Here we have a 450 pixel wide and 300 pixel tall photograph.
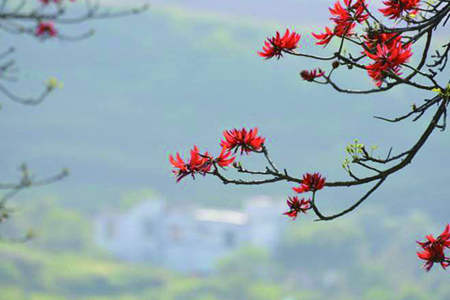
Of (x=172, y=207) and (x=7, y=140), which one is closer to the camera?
(x=172, y=207)

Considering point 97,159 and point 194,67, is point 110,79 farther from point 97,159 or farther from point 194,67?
point 97,159

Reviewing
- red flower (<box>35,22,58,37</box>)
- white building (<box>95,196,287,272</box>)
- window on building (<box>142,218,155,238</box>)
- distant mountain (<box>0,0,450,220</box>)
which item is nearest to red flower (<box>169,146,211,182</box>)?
red flower (<box>35,22,58,37</box>)

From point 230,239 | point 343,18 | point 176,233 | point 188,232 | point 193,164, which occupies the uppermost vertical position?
point 188,232

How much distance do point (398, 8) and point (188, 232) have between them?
56.3 m

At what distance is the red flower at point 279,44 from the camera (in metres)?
1.55

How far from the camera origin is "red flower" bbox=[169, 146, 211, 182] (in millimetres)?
1499

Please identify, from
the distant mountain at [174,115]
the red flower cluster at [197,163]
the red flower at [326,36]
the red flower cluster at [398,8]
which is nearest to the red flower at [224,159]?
the red flower cluster at [197,163]

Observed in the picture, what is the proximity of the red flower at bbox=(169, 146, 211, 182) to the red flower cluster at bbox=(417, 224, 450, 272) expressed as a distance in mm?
403

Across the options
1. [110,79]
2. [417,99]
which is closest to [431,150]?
[417,99]

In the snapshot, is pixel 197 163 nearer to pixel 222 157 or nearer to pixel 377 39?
pixel 222 157

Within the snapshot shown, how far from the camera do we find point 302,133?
2692 inches

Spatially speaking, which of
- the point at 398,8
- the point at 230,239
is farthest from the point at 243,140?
the point at 230,239

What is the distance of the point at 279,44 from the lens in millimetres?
1560

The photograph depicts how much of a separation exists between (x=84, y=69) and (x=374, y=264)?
36865 millimetres
